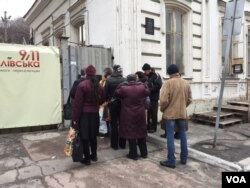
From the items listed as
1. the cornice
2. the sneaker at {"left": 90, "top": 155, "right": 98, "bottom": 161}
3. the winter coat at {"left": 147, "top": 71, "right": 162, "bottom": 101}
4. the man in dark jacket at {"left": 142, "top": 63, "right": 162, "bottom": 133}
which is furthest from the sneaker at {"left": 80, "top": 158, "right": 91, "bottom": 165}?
the cornice

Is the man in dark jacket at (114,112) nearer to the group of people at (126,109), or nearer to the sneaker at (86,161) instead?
the group of people at (126,109)

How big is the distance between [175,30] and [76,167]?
6.38 m

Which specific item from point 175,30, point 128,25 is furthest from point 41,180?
point 175,30

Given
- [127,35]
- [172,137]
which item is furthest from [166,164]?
[127,35]

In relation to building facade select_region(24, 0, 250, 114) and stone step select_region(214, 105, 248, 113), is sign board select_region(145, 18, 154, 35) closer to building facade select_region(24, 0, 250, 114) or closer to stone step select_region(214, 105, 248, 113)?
building facade select_region(24, 0, 250, 114)

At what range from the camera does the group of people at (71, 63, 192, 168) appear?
5070 mm

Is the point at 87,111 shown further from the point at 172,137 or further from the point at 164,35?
the point at 164,35

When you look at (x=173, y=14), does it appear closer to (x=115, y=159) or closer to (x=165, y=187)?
(x=115, y=159)

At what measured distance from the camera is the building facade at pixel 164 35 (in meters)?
8.07

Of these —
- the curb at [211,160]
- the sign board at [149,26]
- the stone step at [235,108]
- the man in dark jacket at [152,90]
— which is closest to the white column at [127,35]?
the sign board at [149,26]

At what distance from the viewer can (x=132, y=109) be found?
550 centimetres

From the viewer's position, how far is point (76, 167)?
16.7ft

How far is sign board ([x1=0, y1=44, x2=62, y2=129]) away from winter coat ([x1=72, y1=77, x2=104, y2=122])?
279cm

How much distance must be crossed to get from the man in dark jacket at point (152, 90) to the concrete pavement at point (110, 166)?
0.46 metres
